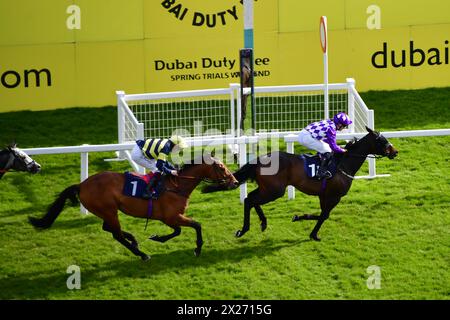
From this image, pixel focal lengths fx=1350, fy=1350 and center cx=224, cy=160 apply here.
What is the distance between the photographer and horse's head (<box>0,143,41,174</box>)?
14.1 m

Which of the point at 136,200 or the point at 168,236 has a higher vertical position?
the point at 136,200

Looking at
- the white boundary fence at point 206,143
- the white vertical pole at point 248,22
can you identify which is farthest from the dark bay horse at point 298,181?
the white vertical pole at point 248,22

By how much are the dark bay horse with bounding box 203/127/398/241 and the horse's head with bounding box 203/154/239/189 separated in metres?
0.19

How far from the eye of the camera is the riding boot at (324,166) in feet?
45.5

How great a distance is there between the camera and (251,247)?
1359 cm

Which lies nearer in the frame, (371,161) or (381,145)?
(381,145)

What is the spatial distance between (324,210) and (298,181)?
403mm

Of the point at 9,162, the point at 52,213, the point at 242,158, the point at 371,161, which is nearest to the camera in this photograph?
the point at 52,213

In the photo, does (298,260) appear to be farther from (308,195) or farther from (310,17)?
(310,17)

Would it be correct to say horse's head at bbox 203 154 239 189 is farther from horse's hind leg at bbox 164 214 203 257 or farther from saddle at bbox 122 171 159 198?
saddle at bbox 122 171 159 198

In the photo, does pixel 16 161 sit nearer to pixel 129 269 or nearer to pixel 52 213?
pixel 52 213

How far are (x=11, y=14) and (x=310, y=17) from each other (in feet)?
13.0

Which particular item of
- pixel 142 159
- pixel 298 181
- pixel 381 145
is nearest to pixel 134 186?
pixel 142 159

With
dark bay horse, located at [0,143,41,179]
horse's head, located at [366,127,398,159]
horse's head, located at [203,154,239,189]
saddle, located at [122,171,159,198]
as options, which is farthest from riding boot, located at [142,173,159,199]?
horse's head, located at [366,127,398,159]
